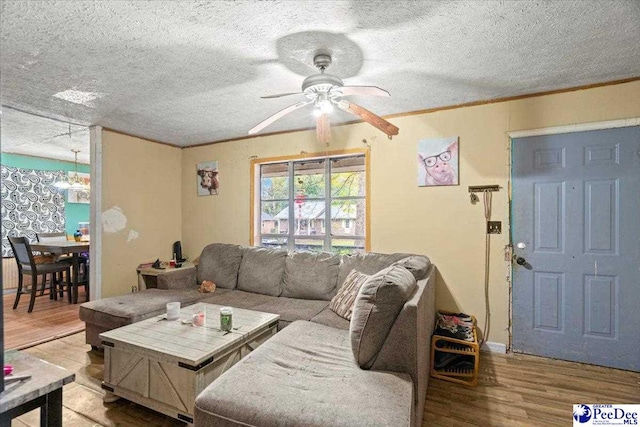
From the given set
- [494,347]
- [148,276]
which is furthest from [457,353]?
[148,276]

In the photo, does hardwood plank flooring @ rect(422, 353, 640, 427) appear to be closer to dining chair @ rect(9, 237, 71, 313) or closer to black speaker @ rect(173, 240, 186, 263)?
black speaker @ rect(173, 240, 186, 263)

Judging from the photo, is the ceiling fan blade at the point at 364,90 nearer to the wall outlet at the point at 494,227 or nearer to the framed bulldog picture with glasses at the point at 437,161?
the framed bulldog picture with glasses at the point at 437,161

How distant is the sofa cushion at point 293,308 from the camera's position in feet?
8.68

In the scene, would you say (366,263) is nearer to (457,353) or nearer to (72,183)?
(457,353)

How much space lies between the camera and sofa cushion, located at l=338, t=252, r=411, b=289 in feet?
9.77

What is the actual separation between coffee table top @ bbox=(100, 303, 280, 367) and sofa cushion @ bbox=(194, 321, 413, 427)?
29 centimetres

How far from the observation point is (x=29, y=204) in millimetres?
5438

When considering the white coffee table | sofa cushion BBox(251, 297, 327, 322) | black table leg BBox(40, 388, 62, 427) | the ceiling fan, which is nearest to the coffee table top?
the white coffee table

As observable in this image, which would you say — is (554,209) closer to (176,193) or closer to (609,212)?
(609,212)

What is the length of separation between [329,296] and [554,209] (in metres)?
2.16

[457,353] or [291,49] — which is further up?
[291,49]

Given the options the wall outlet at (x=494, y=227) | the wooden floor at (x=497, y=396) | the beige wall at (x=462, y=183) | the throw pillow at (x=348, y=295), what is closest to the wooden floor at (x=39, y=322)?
the wooden floor at (x=497, y=396)

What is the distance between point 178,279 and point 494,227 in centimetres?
333

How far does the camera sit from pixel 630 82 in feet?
8.21
